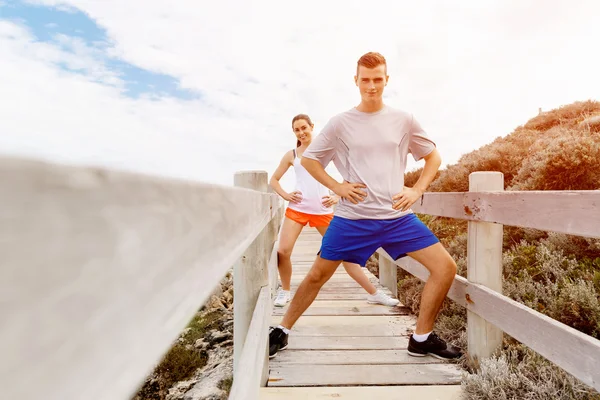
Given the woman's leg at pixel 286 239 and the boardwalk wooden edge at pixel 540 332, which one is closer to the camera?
the boardwalk wooden edge at pixel 540 332

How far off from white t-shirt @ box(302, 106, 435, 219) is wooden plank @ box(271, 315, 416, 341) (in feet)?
4.36

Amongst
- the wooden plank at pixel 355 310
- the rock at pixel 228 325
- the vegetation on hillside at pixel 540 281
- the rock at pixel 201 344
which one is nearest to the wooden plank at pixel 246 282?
the vegetation on hillside at pixel 540 281

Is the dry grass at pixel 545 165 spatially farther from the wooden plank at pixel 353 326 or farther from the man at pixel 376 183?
the man at pixel 376 183

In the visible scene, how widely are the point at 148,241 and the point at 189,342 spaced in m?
5.50

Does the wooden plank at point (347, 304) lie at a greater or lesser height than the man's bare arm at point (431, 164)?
lesser

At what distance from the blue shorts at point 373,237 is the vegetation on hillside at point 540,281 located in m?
0.87

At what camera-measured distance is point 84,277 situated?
0.82ft

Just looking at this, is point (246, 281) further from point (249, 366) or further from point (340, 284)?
point (340, 284)

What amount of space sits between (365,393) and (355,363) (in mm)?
464

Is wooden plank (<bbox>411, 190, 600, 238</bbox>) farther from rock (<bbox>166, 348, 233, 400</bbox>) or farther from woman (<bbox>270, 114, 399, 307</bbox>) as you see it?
rock (<bbox>166, 348, 233, 400</bbox>)

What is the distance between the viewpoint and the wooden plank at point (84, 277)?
0.20 m

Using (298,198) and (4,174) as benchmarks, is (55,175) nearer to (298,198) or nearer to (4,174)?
(4,174)

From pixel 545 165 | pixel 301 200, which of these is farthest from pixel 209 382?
pixel 545 165

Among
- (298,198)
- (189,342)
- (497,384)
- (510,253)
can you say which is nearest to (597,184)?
(510,253)
